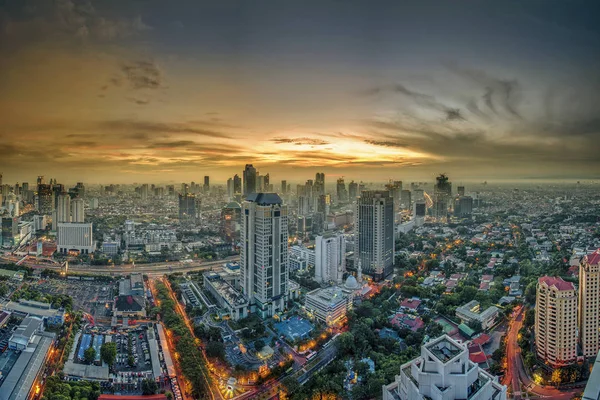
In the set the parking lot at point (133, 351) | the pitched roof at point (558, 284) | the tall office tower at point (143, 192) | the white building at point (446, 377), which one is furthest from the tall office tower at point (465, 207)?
the tall office tower at point (143, 192)

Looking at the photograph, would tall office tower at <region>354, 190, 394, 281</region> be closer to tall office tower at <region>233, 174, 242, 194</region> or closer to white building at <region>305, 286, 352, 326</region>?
white building at <region>305, 286, 352, 326</region>

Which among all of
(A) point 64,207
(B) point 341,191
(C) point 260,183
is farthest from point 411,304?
(B) point 341,191

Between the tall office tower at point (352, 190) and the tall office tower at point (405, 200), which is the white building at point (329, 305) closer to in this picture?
the tall office tower at point (405, 200)

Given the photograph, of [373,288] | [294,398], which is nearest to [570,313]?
[294,398]

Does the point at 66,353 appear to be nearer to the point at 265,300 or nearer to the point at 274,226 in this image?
the point at 265,300

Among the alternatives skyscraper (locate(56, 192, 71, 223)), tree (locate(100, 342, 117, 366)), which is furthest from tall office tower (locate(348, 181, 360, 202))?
tree (locate(100, 342, 117, 366))

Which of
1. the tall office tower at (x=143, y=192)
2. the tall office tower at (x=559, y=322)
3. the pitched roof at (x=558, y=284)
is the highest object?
the tall office tower at (x=143, y=192)
